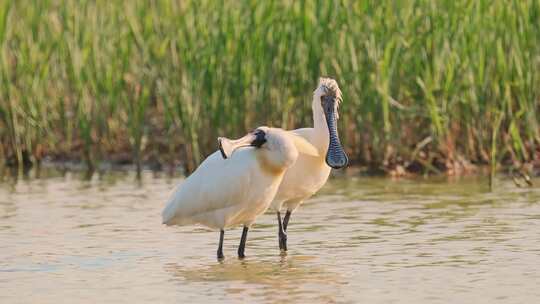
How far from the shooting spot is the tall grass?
1205 cm

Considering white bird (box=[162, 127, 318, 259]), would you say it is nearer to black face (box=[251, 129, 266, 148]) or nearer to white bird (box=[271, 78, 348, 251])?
black face (box=[251, 129, 266, 148])

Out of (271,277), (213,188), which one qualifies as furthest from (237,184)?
(271,277)

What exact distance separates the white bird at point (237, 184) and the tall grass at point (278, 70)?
3306mm

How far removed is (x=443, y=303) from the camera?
712 cm

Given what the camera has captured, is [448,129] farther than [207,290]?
Yes

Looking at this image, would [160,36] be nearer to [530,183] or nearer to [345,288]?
[530,183]

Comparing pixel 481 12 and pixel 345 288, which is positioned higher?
pixel 481 12

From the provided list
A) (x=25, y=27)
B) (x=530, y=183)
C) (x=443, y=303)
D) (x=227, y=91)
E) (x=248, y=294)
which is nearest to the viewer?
(x=443, y=303)

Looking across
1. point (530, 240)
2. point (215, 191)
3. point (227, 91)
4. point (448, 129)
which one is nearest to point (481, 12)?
point (448, 129)

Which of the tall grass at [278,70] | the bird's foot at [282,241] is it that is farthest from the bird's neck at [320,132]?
the tall grass at [278,70]

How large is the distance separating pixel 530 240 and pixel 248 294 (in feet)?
7.87

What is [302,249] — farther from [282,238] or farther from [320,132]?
[320,132]

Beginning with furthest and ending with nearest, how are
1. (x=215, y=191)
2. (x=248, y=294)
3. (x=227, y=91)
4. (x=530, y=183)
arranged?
(x=227, y=91) → (x=530, y=183) → (x=215, y=191) → (x=248, y=294)

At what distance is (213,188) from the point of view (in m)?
8.89
